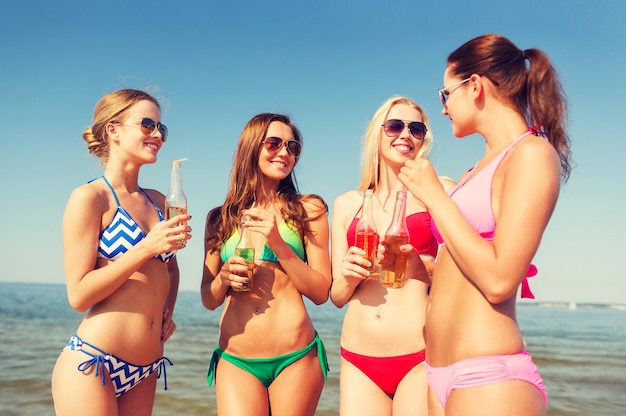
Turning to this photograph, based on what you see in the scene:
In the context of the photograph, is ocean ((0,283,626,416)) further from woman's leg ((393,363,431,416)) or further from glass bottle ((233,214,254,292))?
glass bottle ((233,214,254,292))

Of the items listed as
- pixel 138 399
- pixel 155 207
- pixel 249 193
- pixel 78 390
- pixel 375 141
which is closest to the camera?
pixel 78 390

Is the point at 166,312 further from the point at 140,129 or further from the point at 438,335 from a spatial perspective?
the point at 438,335

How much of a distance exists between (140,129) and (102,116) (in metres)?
0.35

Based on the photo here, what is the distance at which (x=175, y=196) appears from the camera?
397cm

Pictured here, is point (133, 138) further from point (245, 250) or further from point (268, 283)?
point (268, 283)

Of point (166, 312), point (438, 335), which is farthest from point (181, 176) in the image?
point (438, 335)

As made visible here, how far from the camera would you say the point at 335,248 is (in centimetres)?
441

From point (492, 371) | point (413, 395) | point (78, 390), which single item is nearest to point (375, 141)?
point (413, 395)

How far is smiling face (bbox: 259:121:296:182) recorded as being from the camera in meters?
4.64

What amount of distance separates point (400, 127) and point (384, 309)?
4.90ft

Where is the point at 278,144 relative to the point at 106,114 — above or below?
below

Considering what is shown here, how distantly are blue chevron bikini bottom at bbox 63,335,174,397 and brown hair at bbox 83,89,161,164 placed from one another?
1471 millimetres

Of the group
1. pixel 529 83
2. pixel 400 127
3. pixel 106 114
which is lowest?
pixel 400 127

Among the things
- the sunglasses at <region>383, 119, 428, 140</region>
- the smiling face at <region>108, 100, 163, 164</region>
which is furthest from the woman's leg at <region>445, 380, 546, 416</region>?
the smiling face at <region>108, 100, 163, 164</region>
